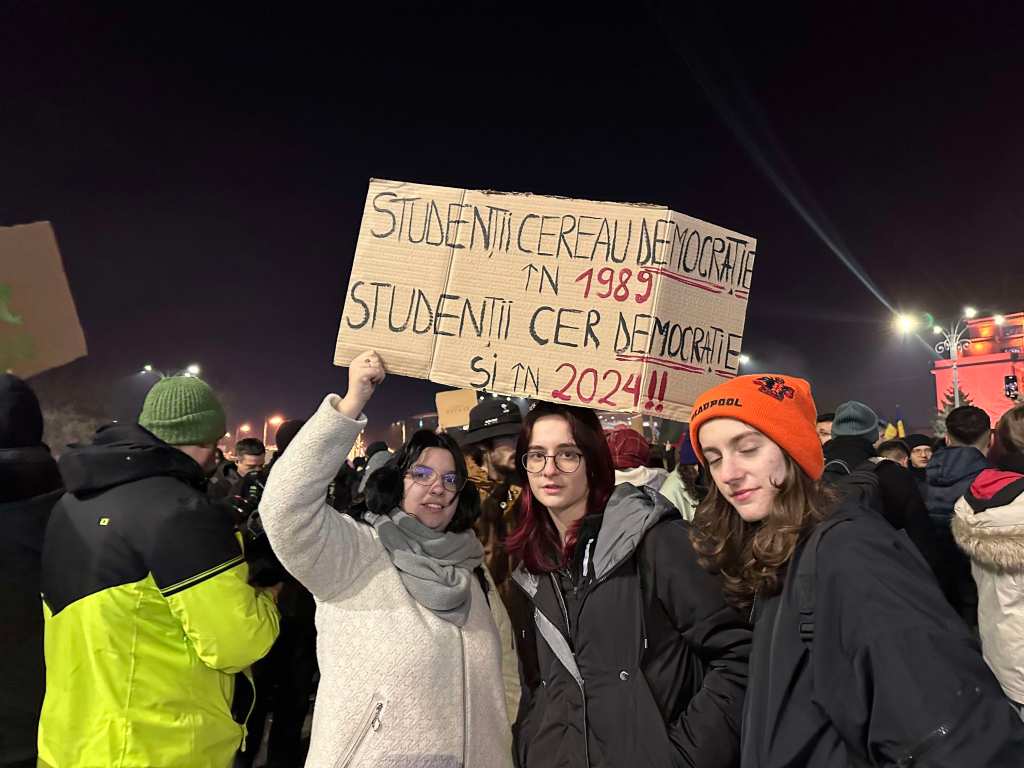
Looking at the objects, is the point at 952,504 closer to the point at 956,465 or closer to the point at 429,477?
the point at 956,465

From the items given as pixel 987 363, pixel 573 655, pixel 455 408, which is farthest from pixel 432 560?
pixel 987 363

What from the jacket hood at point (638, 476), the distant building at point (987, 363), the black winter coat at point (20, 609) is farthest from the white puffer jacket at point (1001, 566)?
the distant building at point (987, 363)

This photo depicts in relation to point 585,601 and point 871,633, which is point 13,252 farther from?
point 871,633

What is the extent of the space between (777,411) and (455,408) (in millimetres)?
7221

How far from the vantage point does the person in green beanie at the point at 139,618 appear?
2830 mm

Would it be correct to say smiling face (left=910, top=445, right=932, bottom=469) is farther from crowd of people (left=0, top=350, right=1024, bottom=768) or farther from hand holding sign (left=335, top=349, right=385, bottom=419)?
hand holding sign (left=335, top=349, right=385, bottom=419)

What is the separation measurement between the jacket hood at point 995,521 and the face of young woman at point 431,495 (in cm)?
300

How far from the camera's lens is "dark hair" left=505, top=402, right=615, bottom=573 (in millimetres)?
2900

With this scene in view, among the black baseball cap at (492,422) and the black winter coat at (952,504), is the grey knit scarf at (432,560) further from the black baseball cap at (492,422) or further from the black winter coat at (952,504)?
the black winter coat at (952,504)

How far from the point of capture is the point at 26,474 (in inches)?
141

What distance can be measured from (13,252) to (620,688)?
4.48 metres

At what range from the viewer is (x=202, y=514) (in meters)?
2.97


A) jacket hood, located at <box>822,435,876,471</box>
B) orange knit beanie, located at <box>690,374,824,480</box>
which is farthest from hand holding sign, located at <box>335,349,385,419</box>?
jacket hood, located at <box>822,435,876,471</box>

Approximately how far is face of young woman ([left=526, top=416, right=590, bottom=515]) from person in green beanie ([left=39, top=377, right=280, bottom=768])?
1366mm
